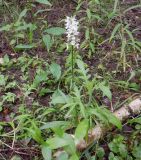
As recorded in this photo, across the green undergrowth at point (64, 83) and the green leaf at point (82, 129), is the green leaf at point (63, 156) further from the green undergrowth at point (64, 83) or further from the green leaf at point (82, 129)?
the green leaf at point (82, 129)

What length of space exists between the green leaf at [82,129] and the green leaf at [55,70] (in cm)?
66

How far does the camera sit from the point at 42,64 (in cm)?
292

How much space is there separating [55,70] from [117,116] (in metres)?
0.60

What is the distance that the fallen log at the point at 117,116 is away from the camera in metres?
2.22

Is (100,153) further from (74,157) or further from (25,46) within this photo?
(25,46)

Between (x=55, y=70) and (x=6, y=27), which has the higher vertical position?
(x=6, y=27)

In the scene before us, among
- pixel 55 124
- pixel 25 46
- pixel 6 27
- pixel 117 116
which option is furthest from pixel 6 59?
pixel 117 116

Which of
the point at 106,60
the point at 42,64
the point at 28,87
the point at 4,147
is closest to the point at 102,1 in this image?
the point at 106,60

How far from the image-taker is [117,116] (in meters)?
2.43

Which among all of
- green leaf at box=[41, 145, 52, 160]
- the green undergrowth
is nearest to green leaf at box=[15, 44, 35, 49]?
the green undergrowth

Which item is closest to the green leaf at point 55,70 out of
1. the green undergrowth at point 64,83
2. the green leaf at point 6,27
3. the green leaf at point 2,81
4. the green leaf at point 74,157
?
the green undergrowth at point 64,83

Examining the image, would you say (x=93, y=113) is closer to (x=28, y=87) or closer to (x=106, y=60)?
(x=28, y=87)

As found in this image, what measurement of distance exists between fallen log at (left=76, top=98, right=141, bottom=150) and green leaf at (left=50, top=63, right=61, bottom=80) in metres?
0.52

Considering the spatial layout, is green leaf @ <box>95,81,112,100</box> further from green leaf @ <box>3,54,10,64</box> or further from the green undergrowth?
green leaf @ <box>3,54,10,64</box>
